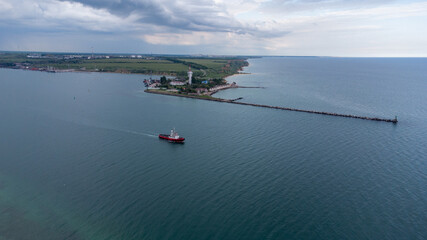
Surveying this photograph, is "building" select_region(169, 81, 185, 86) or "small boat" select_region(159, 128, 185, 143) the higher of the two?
"building" select_region(169, 81, 185, 86)

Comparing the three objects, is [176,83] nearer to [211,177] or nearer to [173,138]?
[173,138]

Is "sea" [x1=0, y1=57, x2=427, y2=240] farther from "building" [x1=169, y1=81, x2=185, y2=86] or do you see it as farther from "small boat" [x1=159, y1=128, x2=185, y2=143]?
"building" [x1=169, y1=81, x2=185, y2=86]

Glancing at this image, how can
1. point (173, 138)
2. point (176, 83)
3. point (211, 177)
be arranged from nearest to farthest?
point (211, 177)
point (173, 138)
point (176, 83)

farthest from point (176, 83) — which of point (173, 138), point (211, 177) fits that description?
point (211, 177)

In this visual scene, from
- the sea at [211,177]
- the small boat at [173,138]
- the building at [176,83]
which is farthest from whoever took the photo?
the building at [176,83]

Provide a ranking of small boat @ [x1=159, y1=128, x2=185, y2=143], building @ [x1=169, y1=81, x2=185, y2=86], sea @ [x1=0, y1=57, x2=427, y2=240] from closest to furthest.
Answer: sea @ [x1=0, y1=57, x2=427, y2=240]
small boat @ [x1=159, y1=128, x2=185, y2=143]
building @ [x1=169, y1=81, x2=185, y2=86]

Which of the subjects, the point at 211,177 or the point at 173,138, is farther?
the point at 173,138

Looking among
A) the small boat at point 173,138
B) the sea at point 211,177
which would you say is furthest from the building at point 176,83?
the small boat at point 173,138

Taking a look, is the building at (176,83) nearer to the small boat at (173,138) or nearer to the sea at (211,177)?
the sea at (211,177)

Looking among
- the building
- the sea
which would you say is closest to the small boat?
the sea
